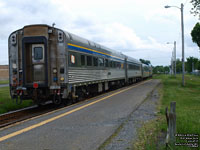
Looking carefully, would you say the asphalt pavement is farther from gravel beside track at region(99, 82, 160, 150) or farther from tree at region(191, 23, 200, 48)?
tree at region(191, 23, 200, 48)

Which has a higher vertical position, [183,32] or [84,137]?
[183,32]

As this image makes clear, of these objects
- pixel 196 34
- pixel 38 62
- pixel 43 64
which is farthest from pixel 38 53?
pixel 196 34

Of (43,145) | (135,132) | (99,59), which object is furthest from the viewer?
(99,59)

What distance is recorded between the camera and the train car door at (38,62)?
34.7ft

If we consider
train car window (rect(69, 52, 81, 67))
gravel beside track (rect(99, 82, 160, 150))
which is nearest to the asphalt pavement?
gravel beside track (rect(99, 82, 160, 150))

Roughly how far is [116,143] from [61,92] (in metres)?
5.85

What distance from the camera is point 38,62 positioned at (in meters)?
10.7

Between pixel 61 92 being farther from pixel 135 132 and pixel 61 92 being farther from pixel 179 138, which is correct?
pixel 179 138

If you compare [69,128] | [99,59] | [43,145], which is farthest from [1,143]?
[99,59]

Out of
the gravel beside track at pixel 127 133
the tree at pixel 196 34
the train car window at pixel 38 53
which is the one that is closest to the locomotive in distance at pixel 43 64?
the train car window at pixel 38 53

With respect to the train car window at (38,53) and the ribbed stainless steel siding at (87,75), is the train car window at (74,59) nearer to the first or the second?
the ribbed stainless steel siding at (87,75)

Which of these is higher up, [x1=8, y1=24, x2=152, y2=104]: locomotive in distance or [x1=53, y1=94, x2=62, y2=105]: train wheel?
[x1=8, y1=24, x2=152, y2=104]: locomotive in distance

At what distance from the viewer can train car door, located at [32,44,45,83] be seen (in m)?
10.6

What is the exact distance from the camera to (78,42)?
12.0 meters
